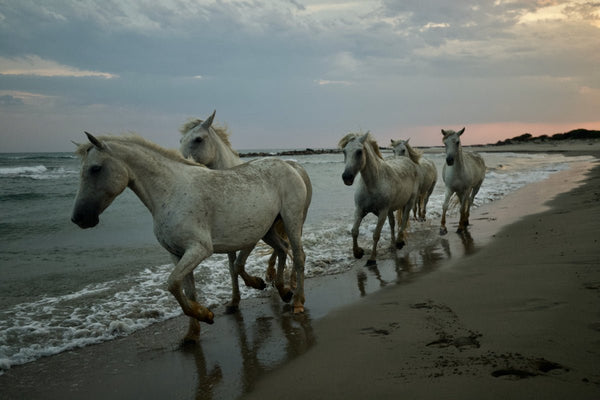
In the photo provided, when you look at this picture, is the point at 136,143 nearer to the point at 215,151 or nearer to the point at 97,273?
the point at 215,151

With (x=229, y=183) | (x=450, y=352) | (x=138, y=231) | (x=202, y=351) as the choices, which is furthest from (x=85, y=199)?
(x=138, y=231)

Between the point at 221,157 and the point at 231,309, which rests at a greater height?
the point at 221,157

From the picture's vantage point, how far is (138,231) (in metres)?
11.1

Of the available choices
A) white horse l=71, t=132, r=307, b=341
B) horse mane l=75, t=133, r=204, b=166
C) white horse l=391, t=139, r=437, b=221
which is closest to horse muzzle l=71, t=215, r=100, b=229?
white horse l=71, t=132, r=307, b=341

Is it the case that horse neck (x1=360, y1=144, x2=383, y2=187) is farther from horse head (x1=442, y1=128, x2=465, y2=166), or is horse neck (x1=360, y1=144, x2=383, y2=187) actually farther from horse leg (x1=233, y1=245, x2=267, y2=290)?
horse head (x1=442, y1=128, x2=465, y2=166)

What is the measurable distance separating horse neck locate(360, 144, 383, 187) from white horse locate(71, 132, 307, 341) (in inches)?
127

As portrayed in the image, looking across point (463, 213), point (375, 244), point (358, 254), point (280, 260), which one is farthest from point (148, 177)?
point (463, 213)

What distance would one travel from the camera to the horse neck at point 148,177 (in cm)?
407

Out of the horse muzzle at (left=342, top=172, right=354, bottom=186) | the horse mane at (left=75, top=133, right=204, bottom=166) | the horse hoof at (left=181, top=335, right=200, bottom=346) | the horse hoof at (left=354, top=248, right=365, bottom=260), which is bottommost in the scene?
the horse hoof at (left=181, top=335, right=200, bottom=346)

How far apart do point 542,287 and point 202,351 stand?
3.47 meters

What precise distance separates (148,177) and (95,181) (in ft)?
1.50

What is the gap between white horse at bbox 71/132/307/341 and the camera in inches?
151

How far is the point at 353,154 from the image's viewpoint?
7.32 m

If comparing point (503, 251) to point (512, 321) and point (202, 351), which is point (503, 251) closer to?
point (512, 321)
